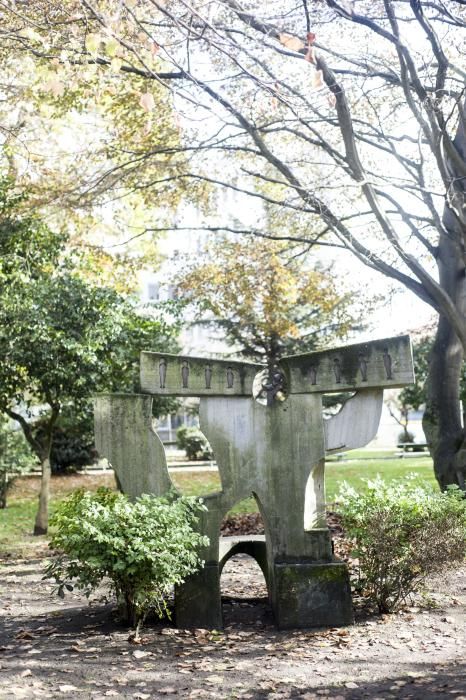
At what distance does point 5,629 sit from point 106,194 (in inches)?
313

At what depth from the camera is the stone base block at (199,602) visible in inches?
307

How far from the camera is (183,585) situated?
306 inches

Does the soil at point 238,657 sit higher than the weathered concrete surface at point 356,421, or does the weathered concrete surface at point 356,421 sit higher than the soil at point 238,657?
the weathered concrete surface at point 356,421

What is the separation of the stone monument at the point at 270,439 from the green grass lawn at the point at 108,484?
275 inches

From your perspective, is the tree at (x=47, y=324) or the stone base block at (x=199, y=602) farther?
the tree at (x=47, y=324)

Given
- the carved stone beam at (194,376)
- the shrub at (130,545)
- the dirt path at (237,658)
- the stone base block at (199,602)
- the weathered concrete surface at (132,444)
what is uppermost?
the carved stone beam at (194,376)

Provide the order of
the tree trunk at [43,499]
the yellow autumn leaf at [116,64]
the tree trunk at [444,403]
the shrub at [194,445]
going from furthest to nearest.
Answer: the shrub at [194,445], the tree trunk at [43,499], the tree trunk at [444,403], the yellow autumn leaf at [116,64]

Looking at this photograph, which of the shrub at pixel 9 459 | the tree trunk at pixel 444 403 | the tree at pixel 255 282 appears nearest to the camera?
the tree trunk at pixel 444 403

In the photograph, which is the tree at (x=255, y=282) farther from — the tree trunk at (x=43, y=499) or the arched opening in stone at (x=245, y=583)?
the arched opening in stone at (x=245, y=583)

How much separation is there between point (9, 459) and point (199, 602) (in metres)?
12.8

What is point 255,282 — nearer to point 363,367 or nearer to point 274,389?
point 274,389

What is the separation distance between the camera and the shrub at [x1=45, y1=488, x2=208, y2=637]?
685 centimetres

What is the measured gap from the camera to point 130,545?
691 cm

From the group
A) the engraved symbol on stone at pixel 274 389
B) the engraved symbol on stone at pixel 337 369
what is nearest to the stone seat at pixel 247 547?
the engraved symbol on stone at pixel 274 389
